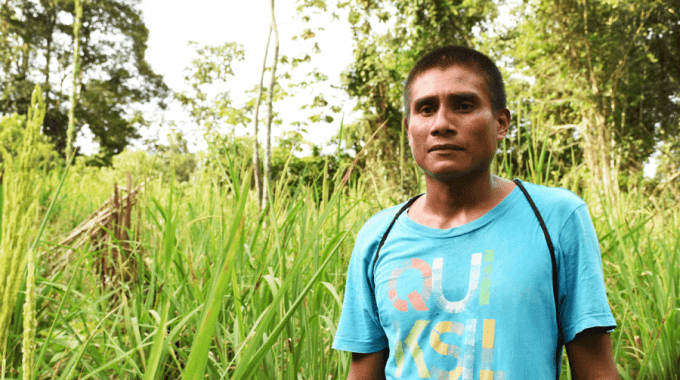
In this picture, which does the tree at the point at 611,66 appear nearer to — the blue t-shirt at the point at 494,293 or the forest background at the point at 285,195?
the forest background at the point at 285,195

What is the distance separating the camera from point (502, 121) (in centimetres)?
113

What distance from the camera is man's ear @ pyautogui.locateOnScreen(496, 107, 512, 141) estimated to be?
111 centimetres

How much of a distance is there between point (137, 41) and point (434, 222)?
27.0 meters

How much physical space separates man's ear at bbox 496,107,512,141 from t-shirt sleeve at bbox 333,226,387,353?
45 cm

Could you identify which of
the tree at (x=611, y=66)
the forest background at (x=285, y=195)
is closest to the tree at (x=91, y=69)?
the forest background at (x=285, y=195)

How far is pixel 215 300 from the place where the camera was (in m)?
0.32

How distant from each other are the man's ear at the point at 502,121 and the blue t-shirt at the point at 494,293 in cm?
16

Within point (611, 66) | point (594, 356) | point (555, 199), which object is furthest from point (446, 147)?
point (611, 66)

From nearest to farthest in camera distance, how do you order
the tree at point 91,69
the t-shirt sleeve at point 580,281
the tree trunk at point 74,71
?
the t-shirt sleeve at point 580,281 < the tree trunk at point 74,71 < the tree at point 91,69

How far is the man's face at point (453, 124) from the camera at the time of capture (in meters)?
0.98

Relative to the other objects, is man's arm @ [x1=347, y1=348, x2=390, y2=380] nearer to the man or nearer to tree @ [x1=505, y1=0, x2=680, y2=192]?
the man

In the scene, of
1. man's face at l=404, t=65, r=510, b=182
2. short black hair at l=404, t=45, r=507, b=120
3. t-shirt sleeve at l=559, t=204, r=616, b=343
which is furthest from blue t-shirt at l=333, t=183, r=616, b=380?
short black hair at l=404, t=45, r=507, b=120

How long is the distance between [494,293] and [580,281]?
180 millimetres

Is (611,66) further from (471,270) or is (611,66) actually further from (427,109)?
(471,270)
